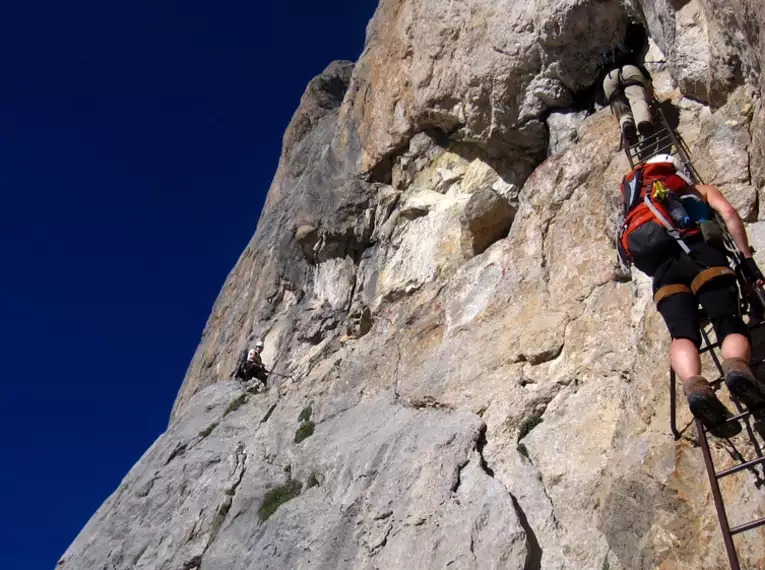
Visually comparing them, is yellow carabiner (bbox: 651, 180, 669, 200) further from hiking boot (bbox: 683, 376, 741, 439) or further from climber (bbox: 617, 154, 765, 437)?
hiking boot (bbox: 683, 376, 741, 439)

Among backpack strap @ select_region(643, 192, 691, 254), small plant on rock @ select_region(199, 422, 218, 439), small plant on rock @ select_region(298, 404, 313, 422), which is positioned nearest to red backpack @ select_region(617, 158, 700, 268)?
backpack strap @ select_region(643, 192, 691, 254)

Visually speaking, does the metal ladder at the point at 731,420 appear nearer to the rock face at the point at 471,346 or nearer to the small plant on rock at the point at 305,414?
the rock face at the point at 471,346

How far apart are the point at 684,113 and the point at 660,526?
5.62m

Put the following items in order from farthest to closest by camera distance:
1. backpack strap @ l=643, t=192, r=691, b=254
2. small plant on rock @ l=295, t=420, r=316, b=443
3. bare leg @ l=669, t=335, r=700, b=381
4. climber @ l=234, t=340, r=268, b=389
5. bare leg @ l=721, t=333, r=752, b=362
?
1. climber @ l=234, t=340, r=268, b=389
2. small plant on rock @ l=295, t=420, r=316, b=443
3. backpack strap @ l=643, t=192, r=691, b=254
4. bare leg @ l=669, t=335, r=700, b=381
5. bare leg @ l=721, t=333, r=752, b=362

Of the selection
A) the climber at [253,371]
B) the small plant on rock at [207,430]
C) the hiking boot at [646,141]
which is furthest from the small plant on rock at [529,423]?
the climber at [253,371]

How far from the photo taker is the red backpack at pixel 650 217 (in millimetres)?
Answer: 5160

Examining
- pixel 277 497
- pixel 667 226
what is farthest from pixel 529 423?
pixel 277 497

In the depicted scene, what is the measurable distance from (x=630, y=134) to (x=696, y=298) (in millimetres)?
4595

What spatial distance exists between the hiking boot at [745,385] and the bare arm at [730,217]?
1219mm

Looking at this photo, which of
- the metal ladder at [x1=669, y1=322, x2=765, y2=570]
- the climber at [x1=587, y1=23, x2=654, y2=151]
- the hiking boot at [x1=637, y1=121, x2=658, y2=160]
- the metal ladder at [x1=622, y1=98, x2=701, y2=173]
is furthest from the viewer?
the climber at [x1=587, y1=23, x2=654, y2=151]

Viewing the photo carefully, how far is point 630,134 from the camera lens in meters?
8.86

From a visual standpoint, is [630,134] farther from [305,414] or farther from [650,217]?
[305,414]

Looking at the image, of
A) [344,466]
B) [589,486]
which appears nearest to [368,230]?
[344,466]

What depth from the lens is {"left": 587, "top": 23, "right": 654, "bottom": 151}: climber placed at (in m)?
8.74
